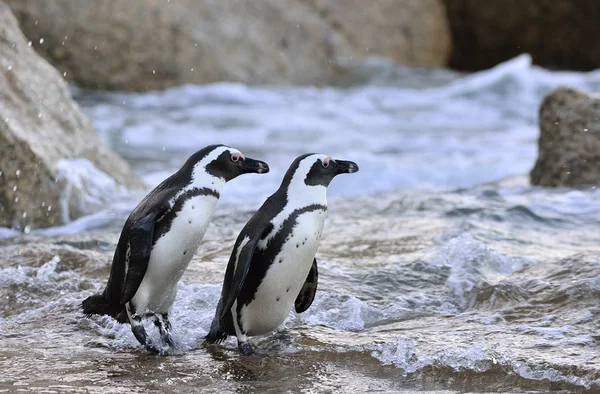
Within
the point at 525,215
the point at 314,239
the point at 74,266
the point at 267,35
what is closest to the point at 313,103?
the point at 267,35

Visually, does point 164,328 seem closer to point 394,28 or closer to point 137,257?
point 137,257

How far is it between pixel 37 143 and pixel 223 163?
9.67 ft

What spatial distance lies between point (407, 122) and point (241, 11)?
325 cm

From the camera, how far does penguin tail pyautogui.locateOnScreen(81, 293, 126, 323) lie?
3.99m

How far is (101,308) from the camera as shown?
4062mm

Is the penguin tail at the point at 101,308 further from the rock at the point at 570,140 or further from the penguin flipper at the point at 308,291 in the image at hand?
the rock at the point at 570,140

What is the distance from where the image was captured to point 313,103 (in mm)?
14336

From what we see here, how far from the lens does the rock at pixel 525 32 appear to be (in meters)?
16.8

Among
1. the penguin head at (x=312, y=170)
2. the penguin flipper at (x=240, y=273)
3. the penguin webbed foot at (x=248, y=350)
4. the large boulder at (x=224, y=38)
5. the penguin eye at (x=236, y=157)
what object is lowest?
the penguin webbed foot at (x=248, y=350)

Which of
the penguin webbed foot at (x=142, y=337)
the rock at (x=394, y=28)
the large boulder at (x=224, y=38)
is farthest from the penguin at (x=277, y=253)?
the rock at (x=394, y=28)

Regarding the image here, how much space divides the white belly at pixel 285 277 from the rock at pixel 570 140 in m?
4.22

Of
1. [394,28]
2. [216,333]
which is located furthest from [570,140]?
[394,28]

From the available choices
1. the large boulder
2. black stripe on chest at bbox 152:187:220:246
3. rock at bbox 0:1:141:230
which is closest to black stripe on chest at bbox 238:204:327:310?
black stripe on chest at bbox 152:187:220:246

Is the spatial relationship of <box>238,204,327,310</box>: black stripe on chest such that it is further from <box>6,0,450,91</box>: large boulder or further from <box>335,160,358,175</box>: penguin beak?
<box>6,0,450,91</box>: large boulder
